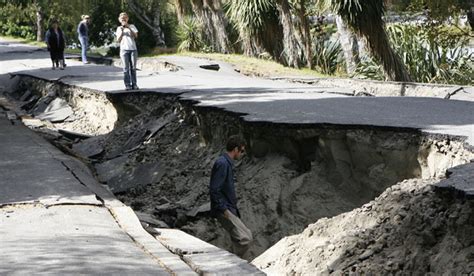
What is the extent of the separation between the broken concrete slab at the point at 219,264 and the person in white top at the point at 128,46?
10.8 meters

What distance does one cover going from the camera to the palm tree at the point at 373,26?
2152 cm

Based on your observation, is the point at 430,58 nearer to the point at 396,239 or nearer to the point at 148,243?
the point at 148,243

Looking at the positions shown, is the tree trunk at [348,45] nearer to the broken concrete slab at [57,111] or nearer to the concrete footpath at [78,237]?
the broken concrete slab at [57,111]

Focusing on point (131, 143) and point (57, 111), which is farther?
point (57, 111)

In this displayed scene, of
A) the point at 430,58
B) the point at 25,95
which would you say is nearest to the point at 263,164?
the point at 430,58

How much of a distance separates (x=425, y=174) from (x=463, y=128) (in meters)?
1.17

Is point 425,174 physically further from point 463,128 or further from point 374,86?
point 374,86

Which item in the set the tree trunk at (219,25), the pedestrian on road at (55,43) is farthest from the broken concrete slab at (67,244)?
the tree trunk at (219,25)

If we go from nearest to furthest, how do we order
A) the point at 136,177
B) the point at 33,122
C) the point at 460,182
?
the point at 460,182
the point at 136,177
the point at 33,122

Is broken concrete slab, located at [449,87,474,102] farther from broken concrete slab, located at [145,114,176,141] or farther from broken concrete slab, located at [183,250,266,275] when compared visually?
broken concrete slab, located at [183,250,266,275]

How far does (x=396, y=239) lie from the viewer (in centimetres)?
739

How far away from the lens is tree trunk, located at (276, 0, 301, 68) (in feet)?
91.4

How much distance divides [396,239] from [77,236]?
3029 millimetres

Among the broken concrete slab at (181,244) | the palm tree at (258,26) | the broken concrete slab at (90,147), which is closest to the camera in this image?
the broken concrete slab at (181,244)
